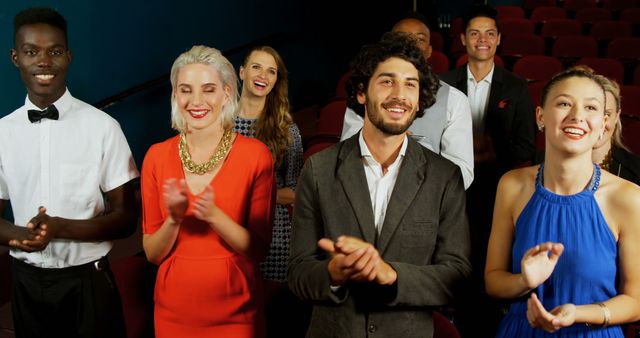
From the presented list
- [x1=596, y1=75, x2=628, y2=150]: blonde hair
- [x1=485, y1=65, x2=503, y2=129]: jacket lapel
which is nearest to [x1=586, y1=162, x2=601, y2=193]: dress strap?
[x1=596, y1=75, x2=628, y2=150]: blonde hair

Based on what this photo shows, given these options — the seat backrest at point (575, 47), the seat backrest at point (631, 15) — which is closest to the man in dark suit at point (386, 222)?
the seat backrest at point (575, 47)

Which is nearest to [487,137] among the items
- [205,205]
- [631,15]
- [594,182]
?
[594,182]

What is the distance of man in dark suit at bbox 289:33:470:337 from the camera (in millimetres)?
1501

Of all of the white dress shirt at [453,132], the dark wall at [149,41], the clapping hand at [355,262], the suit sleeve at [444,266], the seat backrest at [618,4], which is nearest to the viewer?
the clapping hand at [355,262]

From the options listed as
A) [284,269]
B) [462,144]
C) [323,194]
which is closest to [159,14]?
[284,269]

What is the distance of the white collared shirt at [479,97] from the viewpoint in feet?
10.3

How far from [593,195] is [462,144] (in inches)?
31.5

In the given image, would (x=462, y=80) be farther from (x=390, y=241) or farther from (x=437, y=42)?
(x=437, y=42)

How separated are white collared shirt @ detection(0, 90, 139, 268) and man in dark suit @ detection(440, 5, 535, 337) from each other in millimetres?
1546

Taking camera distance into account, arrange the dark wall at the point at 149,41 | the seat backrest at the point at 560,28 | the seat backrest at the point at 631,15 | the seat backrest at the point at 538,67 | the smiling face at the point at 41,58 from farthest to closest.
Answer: the seat backrest at the point at 631,15
the seat backrest at the point at 560,28
the seat backrest at the point at 538,67
the dark wall at the point at 149,41
the smiling face at the point at 41,58

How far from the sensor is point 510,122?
3014 mm

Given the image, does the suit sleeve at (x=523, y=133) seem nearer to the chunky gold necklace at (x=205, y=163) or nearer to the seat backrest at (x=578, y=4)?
the chunky gold necklace at (x=205, y=163)

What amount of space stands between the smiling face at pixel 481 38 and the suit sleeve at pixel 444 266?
70.8 inches

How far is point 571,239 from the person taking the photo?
1.55 m
